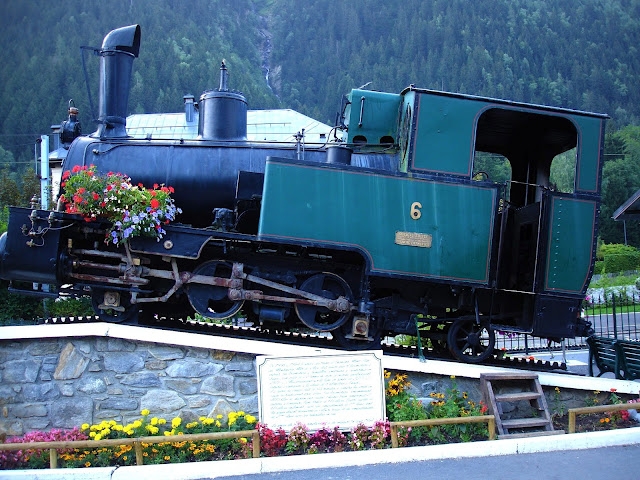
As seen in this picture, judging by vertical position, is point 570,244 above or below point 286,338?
above

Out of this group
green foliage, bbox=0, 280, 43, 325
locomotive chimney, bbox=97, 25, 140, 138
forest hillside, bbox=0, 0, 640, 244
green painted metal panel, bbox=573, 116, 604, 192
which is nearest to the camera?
green painted metal panel, bbox=573, 116, 604, 192

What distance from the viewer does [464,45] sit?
85.4 metres

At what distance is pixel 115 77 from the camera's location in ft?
25.2

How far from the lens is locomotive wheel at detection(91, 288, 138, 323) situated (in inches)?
257

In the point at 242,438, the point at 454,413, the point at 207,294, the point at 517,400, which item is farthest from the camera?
the point at 207,294

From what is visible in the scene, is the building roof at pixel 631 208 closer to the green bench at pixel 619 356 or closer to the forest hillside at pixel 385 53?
the green bench at pixel 619 356

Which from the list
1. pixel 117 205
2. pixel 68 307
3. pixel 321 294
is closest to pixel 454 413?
pixel 321 294

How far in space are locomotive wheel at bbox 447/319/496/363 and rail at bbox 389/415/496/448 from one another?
1290 millimetres

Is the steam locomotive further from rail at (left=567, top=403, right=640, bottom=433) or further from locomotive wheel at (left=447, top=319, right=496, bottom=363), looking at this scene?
rail at (left=567, top=403, right=640, bottom=433)

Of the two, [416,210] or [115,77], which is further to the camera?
[115,77]

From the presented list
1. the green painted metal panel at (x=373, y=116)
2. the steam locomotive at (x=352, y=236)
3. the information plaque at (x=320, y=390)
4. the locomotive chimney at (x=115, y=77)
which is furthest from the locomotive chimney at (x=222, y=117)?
the information plaque at (x=320, y=390)

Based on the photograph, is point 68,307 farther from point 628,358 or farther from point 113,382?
point 628,358

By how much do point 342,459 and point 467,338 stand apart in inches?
101

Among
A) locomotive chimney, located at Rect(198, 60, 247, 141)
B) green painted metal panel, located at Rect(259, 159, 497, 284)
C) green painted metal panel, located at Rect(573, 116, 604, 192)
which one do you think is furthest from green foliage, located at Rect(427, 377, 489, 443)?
locomotive chimney, located at Rect(198, 60, 247, 141)
